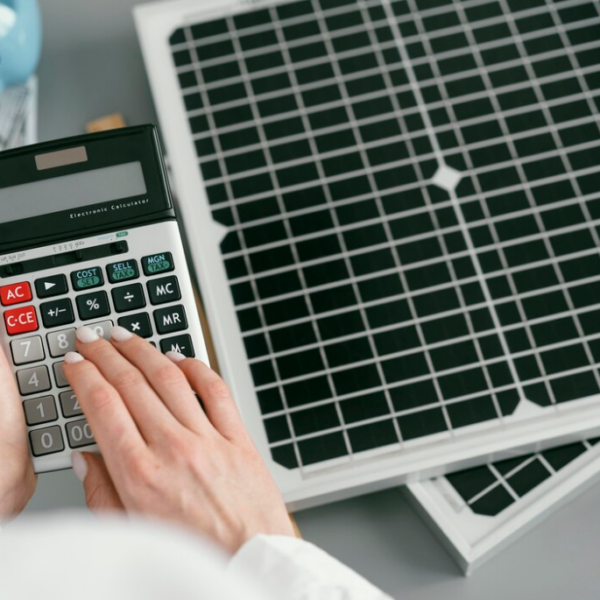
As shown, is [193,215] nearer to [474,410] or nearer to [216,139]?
[216,139]

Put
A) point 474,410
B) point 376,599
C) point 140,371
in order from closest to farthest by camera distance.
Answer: point 376,599, point 140,371, point 474,410

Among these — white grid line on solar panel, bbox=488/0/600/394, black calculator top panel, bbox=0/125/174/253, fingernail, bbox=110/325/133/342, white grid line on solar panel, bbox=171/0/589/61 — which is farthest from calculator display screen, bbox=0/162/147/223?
white grid line on solar panel, bbox=488/0/600/394

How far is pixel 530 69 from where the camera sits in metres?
0.68

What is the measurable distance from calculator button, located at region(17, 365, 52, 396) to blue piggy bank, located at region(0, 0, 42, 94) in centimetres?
35

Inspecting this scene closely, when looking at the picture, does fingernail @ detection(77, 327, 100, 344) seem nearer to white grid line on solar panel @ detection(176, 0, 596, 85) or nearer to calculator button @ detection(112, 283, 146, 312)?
calculator button @ detection(112, 283, 146, 312)

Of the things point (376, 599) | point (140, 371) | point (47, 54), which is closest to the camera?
point (376, 599)

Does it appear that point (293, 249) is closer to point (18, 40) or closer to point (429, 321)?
point (429, 321)

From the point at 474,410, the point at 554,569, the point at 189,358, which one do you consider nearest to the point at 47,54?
the point at 189,358

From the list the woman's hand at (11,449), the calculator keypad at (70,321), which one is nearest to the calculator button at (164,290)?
the calculator keypad at (70,321)

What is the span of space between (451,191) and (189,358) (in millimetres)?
307


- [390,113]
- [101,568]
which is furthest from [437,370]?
[101,568]

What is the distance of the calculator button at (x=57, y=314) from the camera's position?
497mm

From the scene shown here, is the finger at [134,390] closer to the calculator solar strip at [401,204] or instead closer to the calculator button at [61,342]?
the calculator button at [61,342]

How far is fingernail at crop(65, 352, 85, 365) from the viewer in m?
0.46
